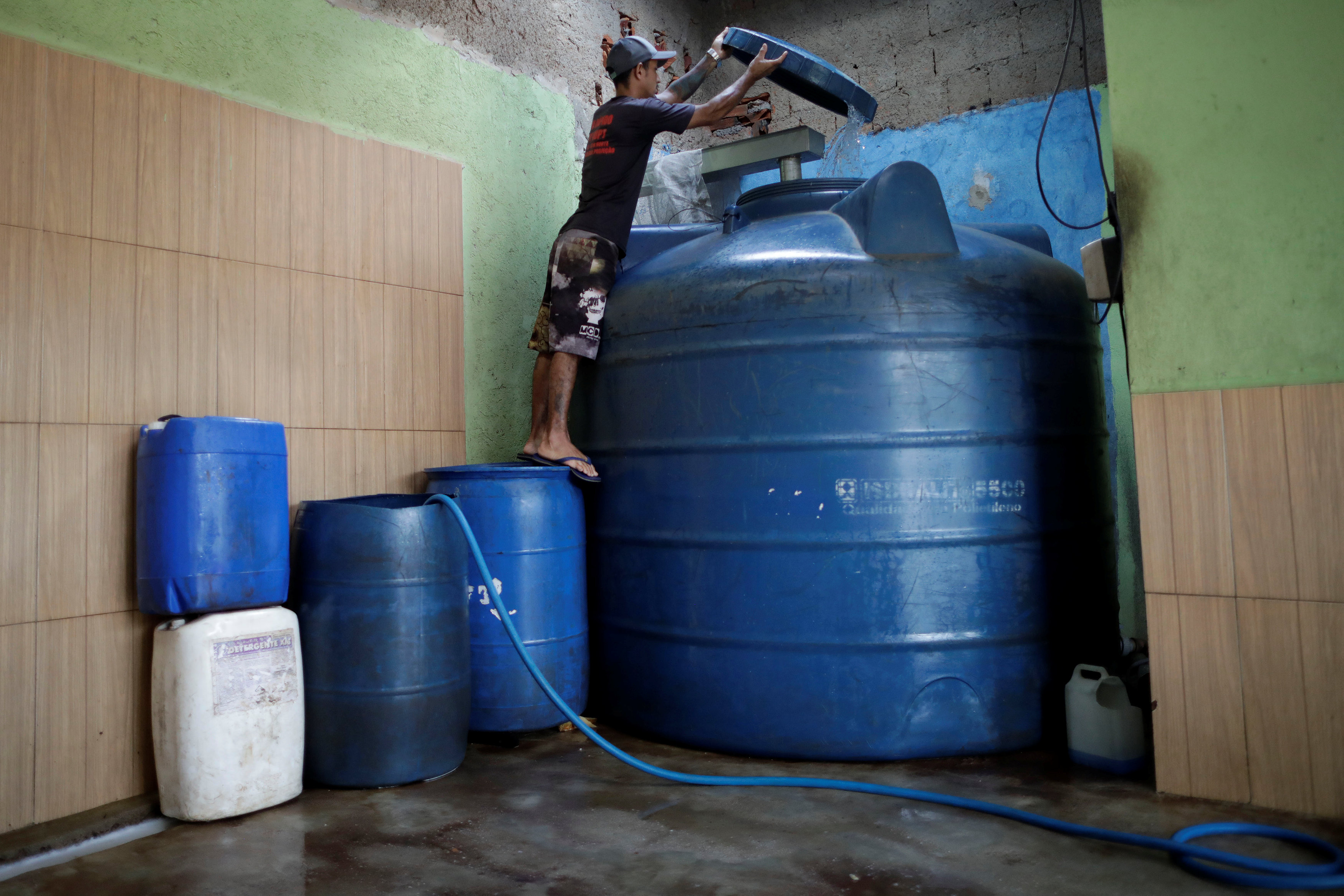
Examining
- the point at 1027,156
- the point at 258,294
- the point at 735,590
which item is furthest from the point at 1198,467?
the point at 258,294

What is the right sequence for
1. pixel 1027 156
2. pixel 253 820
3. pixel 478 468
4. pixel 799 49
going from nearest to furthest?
pixel 253 820 < pixel 478 468 < pixel 799 49 < pixel 1027 156

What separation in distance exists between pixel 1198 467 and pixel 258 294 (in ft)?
8.21

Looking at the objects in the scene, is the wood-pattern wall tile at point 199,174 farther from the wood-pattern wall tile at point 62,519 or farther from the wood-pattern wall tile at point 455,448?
the wood-pattern wall tile at point 455,448

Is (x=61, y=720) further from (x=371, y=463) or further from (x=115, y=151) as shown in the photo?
Answer: (x=115, y=151)

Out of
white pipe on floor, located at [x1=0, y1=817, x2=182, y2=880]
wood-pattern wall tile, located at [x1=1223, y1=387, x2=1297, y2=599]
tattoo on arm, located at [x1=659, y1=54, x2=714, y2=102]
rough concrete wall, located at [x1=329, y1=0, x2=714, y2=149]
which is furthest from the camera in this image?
tattoo on arm, located at [x1=659, y1=54, x2=714, y2=102]

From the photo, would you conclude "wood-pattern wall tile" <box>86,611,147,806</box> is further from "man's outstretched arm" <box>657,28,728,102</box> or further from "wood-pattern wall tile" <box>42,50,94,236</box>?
"man's outstretched arm" <box>657,28,728,102</box>

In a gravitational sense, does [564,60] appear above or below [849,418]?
above

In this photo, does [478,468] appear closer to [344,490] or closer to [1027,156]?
[344,490]

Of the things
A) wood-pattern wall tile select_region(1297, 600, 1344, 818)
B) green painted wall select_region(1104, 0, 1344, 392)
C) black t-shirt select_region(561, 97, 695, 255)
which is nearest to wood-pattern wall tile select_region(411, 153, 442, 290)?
black t-shirt select_region(561, 97, 695, 255)

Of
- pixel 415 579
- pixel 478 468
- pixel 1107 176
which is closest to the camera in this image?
pixel 415 579

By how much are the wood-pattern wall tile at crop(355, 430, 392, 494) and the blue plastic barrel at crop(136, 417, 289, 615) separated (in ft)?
1.82

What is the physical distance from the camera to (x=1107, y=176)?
3672mm

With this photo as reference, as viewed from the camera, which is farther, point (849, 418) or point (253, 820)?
point (849, 418)

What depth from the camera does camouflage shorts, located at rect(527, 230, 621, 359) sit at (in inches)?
117
